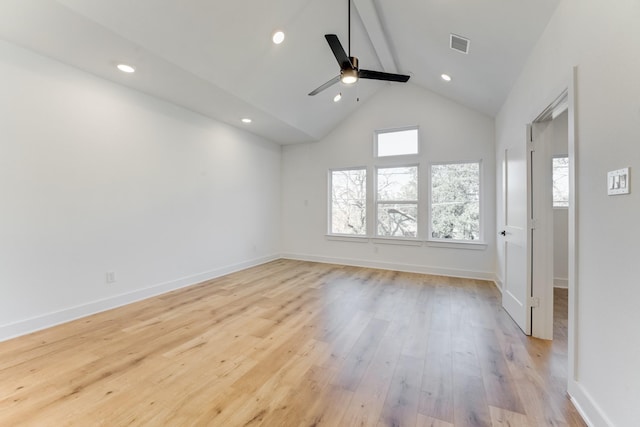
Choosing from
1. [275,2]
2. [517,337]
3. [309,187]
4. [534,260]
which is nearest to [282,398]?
[517,337]

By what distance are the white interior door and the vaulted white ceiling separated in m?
0.97

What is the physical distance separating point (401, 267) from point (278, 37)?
4196 mm

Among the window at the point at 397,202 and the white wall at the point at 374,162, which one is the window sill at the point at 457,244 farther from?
the window at the point at 397,202

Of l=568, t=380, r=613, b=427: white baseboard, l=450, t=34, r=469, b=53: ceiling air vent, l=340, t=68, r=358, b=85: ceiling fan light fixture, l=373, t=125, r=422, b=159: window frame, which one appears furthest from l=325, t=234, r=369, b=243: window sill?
l=568, t=380, r=613, b=427: white baseboard

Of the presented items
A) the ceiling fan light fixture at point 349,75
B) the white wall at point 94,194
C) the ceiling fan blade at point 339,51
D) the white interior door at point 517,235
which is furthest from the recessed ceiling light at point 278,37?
the white interior door at point 517,235

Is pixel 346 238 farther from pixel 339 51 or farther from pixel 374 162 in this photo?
pixel 339 51

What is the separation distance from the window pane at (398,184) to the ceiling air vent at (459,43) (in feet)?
7.38

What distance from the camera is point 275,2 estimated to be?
278 centimetres

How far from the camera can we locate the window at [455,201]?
463 cm

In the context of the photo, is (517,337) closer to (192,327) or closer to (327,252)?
(192,327)

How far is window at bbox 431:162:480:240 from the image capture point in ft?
15.2

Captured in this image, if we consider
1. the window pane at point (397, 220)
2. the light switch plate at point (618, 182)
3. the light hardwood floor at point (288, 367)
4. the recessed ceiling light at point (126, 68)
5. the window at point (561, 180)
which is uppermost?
the recessed ceiling light at point (126, 68)

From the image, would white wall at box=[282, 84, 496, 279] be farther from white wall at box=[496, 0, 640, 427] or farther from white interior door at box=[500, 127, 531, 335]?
white wall at box=[496, 0, 640, 427]

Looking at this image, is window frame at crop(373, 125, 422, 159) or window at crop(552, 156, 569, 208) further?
window frame at crop(373, 125, 422, 159)
